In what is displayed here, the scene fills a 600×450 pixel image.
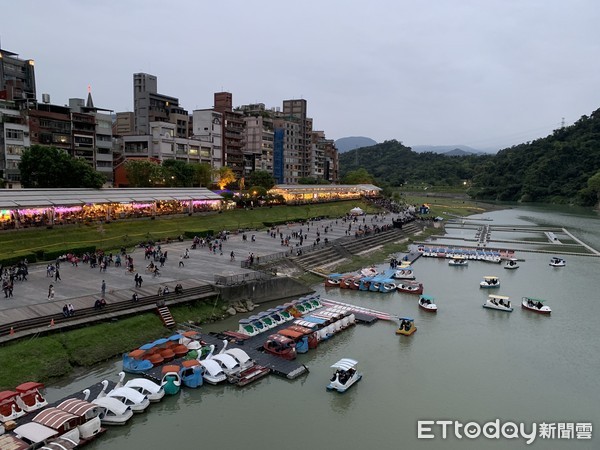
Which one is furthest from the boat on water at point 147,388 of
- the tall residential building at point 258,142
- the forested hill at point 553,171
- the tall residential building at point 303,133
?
the forested hill at point 553,171

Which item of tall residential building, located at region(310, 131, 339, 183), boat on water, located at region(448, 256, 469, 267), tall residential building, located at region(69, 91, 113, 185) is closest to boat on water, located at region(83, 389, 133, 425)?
boat on water, located at region(448, 256, 469, 267)

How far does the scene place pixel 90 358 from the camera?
984 inches

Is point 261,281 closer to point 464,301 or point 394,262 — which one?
point 464,301

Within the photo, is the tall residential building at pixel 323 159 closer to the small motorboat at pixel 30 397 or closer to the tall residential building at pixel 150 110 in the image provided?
the tall residential building at pixel 150 110

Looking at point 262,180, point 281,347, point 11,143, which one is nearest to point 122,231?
point 11,143

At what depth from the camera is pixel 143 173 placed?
71812 mm

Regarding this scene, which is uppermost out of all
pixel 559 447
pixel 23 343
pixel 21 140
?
pixel 21 140

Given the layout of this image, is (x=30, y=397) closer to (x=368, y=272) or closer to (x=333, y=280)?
(x=333, y=280)

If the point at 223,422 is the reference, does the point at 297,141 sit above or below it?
above

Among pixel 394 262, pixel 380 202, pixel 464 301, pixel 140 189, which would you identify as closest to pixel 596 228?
pixel 380 202

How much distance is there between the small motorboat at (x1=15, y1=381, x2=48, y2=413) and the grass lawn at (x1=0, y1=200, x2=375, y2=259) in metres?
23.7

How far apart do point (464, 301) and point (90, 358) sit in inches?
1254

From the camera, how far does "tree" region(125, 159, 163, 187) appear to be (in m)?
71.6

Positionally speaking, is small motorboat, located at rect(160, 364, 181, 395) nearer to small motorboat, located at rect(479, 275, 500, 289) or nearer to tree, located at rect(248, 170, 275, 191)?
small motorboat, located at rect(479, 275, 500, 289)
